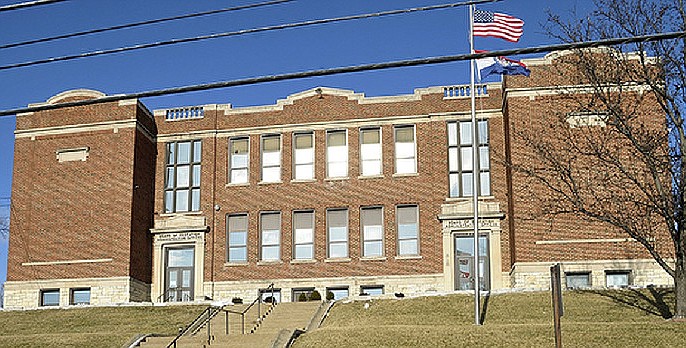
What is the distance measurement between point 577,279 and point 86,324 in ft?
61.4

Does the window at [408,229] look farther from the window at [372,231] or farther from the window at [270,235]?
the window at [270,235]

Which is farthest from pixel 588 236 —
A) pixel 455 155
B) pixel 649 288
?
pixel 455 155

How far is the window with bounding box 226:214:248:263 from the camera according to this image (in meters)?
45.2

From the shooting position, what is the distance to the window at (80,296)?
144ft

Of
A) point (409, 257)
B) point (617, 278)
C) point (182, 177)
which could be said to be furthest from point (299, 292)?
point (617, 278)

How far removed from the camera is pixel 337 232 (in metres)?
44.6

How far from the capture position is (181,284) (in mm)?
45312

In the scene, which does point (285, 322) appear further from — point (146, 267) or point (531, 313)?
point (146, 267)

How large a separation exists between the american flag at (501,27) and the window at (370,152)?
1096 centimetres

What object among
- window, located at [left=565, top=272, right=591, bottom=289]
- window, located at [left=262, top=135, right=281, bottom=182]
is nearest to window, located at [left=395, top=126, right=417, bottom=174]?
window, located at [left=262, top=135, right=281, bottom=182]

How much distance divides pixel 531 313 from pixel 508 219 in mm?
9471

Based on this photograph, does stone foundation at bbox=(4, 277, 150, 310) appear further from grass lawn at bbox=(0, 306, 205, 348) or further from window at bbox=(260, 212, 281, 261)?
window at bbox=(260, 212, 281, 261)

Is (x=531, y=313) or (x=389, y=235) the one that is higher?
(x=389, y=235)

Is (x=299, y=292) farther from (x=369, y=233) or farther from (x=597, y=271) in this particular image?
(x=597, y=271)
